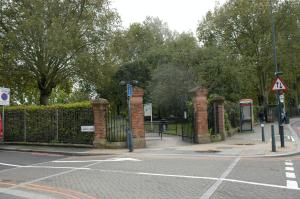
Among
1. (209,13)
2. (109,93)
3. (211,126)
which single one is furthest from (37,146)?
(209,13)

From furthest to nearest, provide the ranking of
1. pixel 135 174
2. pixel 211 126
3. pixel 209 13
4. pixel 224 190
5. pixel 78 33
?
pixel 209 13 < pixel 78 33 < pixel 211 126 < pixel 135 174 < pixel 224 190

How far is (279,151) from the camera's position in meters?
18.2

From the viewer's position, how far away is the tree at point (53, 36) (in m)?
34.9

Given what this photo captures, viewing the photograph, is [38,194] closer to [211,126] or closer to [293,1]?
[211,126]

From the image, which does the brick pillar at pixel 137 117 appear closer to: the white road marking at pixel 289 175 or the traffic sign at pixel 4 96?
the traffic sign at pixel 4 96

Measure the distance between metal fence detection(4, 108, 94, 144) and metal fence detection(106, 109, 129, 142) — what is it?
2.58ft

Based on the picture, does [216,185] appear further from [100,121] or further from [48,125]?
[48,125]

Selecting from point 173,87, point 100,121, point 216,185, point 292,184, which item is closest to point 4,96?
point 100,121

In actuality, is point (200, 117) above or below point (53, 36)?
below

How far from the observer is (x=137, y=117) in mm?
20984

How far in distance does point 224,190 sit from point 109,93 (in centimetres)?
4720

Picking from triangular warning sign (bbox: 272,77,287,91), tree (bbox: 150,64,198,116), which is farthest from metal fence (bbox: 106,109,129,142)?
tree (bbox: 150,64,198,116)

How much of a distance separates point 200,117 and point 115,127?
4.47 metres

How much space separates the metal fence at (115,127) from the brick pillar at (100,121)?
0.31m
